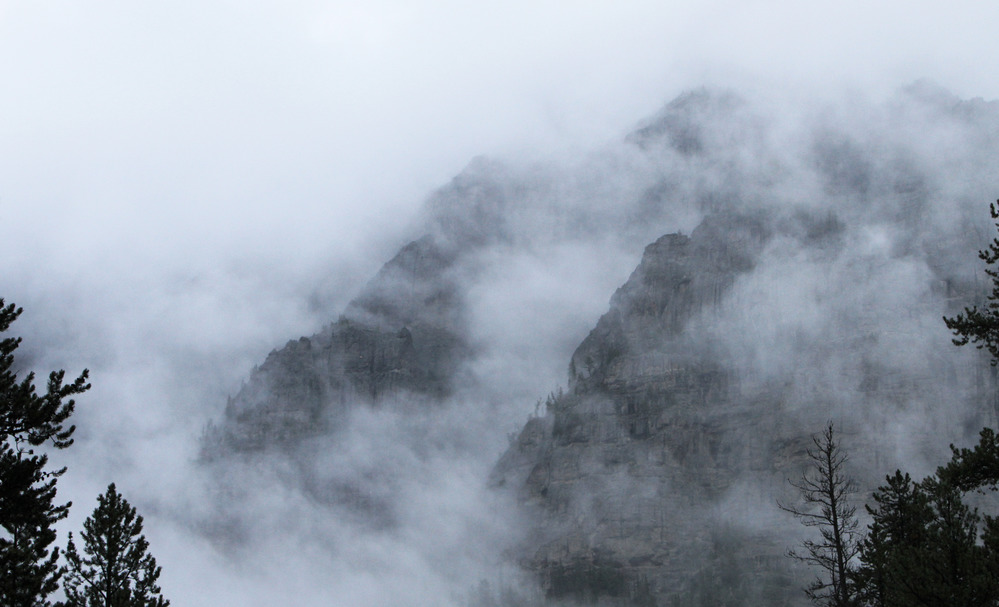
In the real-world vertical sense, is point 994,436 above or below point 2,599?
above

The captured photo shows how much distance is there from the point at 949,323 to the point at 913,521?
569 inches

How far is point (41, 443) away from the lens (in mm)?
35281

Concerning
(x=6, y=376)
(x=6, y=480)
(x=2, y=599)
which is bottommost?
(x=2, y=599)

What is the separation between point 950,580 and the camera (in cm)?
3438

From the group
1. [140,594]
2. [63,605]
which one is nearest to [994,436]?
[63,605]

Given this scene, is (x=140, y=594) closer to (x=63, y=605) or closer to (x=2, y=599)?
(x=63, y=605)

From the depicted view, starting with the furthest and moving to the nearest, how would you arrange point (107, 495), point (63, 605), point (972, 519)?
1. point (107, 495)
2. point (63, 605)
3. point (972, 519)

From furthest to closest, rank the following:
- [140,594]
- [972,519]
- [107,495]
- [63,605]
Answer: [107,495] → [140,594] → [63,605] → [972,519]

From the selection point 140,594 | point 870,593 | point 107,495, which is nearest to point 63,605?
point 140,594

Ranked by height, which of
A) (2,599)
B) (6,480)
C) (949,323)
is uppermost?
(949,323)

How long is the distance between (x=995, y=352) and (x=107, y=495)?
145 feet

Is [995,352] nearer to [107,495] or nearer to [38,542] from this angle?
[38,542]

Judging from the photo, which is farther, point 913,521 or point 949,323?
point 913,521

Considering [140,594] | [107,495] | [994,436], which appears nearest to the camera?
[994,436]
